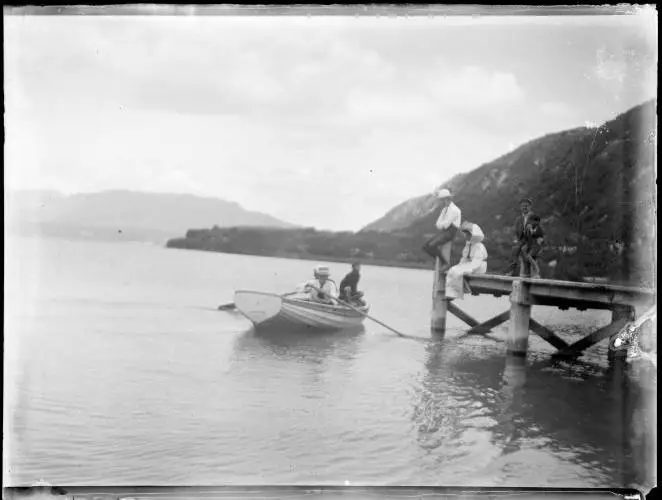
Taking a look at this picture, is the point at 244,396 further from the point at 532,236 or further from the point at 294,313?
the point at 532,236

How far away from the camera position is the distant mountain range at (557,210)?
4543 mm

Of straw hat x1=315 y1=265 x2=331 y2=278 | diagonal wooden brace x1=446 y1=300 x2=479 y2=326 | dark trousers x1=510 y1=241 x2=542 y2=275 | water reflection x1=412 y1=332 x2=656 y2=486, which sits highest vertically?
dark trousers x1=510 y1=241 x2=542 y2=275

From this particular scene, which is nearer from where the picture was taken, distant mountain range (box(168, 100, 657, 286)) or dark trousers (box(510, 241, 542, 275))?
distant mountain range (box(168, 100, 657, 286))

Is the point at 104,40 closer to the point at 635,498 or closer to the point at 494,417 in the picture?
the point at 494,417

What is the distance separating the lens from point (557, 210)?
186 inches

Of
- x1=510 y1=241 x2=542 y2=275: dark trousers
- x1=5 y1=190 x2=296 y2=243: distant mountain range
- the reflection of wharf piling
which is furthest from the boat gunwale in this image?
x1=510 y1=241 x2=542 y2=275: dark trousers

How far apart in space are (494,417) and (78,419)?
2.87 meters

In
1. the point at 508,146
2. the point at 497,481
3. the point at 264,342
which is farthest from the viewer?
the point at 264,342

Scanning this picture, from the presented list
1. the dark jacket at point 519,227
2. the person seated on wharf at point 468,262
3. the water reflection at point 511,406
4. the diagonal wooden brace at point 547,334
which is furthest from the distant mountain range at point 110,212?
the diagonal wooden brace at point 547,334

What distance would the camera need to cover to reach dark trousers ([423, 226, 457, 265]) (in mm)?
4781

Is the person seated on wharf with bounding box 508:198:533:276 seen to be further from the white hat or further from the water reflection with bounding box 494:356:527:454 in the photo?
the white hat

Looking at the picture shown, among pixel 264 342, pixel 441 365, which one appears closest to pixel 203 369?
pixel 264 342

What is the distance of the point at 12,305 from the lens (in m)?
4.45

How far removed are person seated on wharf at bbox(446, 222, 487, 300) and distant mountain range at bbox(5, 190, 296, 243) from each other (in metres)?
1.49
